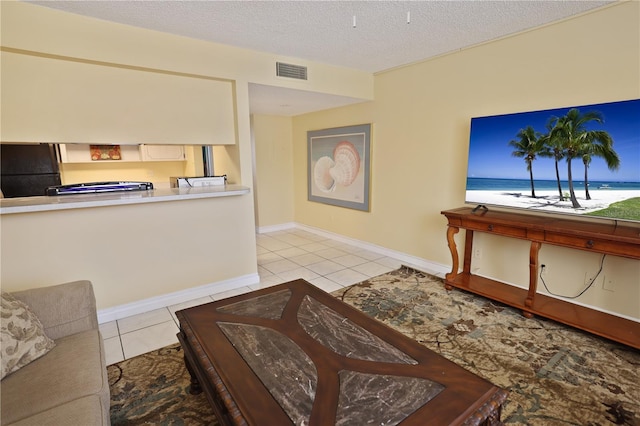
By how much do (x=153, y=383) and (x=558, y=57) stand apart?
154 inches

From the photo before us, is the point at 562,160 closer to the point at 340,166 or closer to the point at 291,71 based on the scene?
the point at 291,71

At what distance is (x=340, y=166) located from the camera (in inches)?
189

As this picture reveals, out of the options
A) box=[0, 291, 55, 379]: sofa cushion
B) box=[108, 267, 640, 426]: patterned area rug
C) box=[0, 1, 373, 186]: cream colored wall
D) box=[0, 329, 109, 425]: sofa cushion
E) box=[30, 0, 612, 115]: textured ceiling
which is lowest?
box=[108, 267, 640, 426]: patterned area rug

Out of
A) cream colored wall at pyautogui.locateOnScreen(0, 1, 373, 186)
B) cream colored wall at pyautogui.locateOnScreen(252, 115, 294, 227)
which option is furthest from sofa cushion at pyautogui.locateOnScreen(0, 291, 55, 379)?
cream colored wall at pyautogui.locateOnScreen(252, 115, 294, 227)

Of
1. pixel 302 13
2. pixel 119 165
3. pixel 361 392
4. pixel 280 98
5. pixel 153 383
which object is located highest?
pixel 302 13

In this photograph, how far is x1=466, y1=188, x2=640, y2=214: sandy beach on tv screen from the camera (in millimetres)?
2305

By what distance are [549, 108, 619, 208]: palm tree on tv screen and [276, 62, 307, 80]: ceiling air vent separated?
2427 mm

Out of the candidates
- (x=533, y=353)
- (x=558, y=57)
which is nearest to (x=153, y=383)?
(x=533, y=353)

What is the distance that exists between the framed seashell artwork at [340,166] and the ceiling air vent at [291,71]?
1.25 m

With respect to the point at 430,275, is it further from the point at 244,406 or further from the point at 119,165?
the point at 119,165

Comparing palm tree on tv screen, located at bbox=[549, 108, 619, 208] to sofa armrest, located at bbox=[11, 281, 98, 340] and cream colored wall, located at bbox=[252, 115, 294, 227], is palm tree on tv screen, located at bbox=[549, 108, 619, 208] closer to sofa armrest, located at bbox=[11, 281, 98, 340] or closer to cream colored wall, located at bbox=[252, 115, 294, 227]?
sofa armrest, located at bbox=[11, 281, 98, 340]

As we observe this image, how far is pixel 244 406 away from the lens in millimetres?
1119

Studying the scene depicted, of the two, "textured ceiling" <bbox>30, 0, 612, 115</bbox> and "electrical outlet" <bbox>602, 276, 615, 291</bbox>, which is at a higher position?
"textured ceiling" <bbox>30, 0, 612, 115</bbox>

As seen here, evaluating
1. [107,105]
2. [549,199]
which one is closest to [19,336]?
[107,105]
